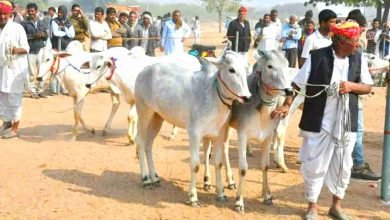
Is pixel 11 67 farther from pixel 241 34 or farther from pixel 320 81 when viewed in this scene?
pixel 241 34

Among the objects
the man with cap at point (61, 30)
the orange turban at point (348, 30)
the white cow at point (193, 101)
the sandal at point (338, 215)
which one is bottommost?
the sandal at point (338, 215)

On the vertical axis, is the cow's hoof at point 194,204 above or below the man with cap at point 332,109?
below

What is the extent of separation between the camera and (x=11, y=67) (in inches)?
350

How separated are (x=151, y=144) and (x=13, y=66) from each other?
133 inches

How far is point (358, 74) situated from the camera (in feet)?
17.3

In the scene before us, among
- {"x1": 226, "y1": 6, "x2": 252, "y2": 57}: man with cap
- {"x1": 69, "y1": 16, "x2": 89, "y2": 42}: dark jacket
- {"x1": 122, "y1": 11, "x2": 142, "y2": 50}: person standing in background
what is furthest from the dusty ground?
{"x1": 226, "y1": 6, "x2": 252, "y2": 57}: man with cap

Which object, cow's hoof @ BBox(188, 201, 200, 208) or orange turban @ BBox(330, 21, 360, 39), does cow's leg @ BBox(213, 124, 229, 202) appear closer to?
cow's hoof @ BBox(188, 201, 200, 208)

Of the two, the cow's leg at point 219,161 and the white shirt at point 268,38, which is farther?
the white shirt at point 268,38

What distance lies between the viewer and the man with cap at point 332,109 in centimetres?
516

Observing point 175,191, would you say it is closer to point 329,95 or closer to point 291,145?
point 329,95

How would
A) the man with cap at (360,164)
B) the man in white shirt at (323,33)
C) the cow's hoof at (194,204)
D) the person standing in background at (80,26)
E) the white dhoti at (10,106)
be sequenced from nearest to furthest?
the cow's hoof at (194,204) → the man in white shirt at (323,33) → the man with cap at (360,164) → the white dhoti at (10,106) → the person standing in background at (80,26)

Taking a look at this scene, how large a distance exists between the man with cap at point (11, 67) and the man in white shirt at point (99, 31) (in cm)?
267

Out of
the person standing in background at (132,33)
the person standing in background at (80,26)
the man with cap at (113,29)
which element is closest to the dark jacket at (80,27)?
the person standing in background at (80,26)

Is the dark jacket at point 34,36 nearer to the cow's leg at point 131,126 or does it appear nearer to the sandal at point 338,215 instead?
the cow's leg at point 131,126
